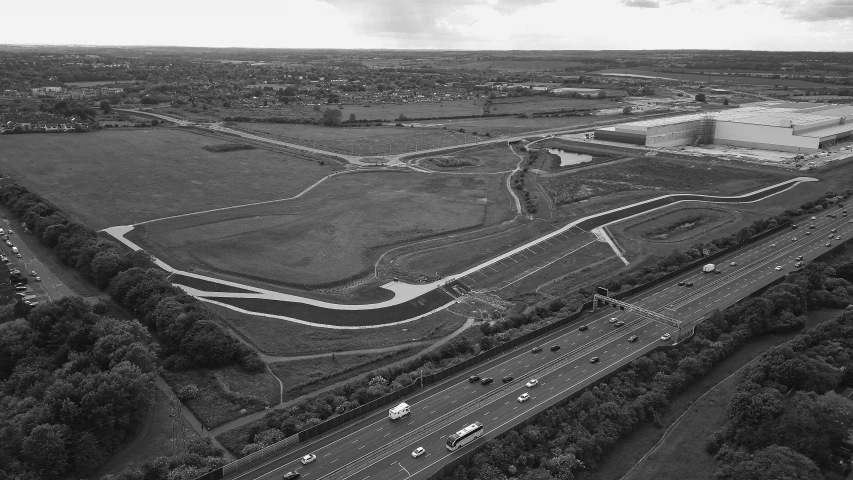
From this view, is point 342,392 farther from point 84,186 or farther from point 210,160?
point 210,160

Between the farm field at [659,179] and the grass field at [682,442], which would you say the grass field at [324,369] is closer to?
the grass field at [682,442]

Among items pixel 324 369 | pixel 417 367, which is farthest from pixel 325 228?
pixel 417 367

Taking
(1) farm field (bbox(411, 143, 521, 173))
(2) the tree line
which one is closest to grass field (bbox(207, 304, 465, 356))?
(2) the tree line

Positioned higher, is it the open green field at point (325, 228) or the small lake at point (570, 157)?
the small lake at point (570, 157)

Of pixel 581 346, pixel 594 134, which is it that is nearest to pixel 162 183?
pixel 581 346

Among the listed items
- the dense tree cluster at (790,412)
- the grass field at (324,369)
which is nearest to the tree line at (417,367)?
the grass field at (324,369)

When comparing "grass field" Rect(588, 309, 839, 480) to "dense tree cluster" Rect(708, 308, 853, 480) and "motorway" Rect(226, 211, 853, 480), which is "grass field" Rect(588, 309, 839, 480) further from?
→ "motorway" Rect(226, 211, 853, 480)
